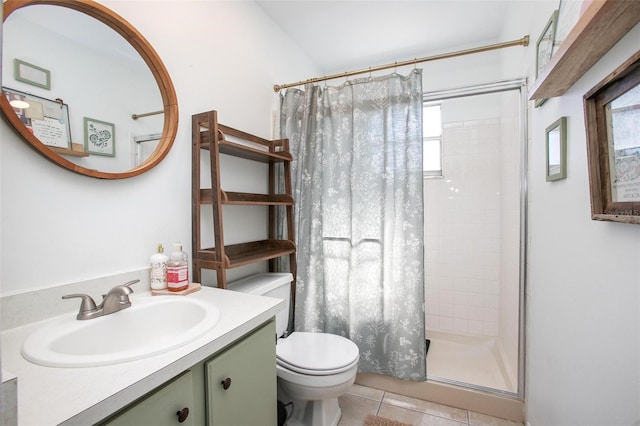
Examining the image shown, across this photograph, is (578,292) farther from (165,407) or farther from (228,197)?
(228,197)

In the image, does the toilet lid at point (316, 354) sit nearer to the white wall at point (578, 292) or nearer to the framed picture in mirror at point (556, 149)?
the white wall at point (578, 292)

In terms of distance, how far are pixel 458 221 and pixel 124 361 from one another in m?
2.56

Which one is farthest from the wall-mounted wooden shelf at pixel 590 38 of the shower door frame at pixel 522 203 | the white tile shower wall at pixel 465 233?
the white tile shower wall at pixel 465 233

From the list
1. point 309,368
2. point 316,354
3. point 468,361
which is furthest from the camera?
point 468,361

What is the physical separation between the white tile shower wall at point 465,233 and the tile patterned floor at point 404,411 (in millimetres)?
976

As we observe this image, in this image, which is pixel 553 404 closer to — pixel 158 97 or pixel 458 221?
pixel 458 221

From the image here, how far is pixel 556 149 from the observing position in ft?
3.65

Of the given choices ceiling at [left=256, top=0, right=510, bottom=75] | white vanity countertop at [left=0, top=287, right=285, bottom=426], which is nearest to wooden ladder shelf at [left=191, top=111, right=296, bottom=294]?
white vanity countertop at [left=0, top=287, right=285, bottom=426]

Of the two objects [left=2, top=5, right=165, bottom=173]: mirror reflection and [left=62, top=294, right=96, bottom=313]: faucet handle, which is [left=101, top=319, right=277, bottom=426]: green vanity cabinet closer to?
[left=62, top=294, right=96, bottom=313]: faucet handle

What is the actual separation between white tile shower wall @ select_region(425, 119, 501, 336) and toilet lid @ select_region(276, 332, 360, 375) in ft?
4.53

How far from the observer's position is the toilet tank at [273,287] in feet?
5.32

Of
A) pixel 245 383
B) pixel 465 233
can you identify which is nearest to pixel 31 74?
pixel 245 383

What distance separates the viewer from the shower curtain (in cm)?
175

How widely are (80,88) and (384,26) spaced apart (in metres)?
1.99
